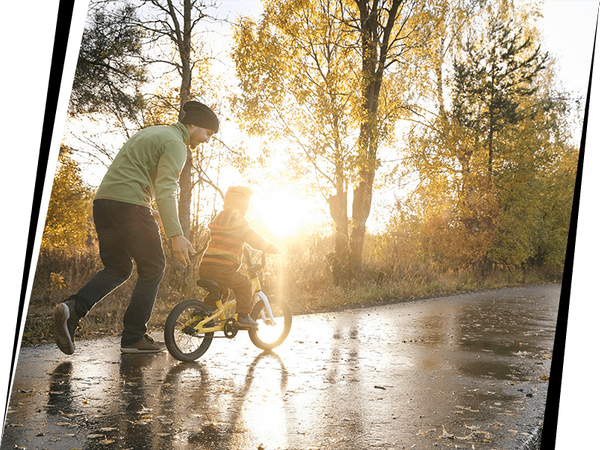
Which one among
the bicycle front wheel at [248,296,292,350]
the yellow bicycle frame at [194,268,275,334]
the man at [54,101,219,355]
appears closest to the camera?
the man at [54,101,219,355]

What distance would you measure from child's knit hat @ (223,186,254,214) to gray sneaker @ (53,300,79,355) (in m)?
1.49

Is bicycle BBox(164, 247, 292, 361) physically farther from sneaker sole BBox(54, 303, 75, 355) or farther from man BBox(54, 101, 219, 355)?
sneaker sole BBox(54, 303, 75, 355)

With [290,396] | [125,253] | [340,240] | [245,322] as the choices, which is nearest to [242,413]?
[290,396]

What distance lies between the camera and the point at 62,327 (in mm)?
3217

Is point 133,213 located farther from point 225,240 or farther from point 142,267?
point 225,240

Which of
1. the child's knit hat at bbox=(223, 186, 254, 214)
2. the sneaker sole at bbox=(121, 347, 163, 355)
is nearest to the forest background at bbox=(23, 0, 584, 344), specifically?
the sneaker sole at bbox=(121, 347, 163, 355)

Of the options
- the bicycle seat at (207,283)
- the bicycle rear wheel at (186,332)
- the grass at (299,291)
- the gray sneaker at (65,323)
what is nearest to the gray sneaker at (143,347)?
the bicycle rear wheel at (186,332)

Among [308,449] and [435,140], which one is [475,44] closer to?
[435,140]

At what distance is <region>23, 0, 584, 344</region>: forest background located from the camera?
6.37 m

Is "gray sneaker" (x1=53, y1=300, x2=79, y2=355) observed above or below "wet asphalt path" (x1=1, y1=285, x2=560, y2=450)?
above

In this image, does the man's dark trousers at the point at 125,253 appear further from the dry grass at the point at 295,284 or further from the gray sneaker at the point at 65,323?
the dry grass at the point at 295,284

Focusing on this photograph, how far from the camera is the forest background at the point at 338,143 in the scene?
637cm

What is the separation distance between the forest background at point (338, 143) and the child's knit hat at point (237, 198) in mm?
2059

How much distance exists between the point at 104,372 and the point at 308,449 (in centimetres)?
184
